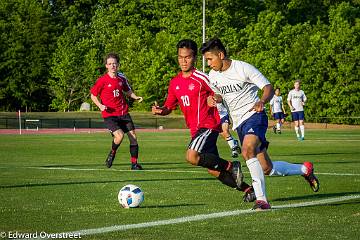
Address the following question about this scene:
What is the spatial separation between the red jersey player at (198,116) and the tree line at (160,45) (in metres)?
50.4

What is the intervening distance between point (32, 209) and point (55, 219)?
Answer: 996 mm

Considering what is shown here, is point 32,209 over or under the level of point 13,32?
under

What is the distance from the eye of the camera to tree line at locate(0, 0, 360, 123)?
61.9 m

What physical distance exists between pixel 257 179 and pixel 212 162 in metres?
1.09

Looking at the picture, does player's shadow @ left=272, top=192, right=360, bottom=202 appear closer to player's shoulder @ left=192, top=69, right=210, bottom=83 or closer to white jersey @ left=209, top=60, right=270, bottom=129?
white jersey @ left=209, top=60, right=270, bottom=129

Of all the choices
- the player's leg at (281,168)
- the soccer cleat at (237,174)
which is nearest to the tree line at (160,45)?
the player's leg at (281,168)

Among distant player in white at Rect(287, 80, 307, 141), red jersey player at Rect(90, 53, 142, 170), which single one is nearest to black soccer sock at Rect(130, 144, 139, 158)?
red jersey player at Rect(90, 53, 142, 170)

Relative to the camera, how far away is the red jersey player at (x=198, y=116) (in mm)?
10906

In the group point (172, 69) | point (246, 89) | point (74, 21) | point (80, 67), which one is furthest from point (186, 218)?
point (74, 21)

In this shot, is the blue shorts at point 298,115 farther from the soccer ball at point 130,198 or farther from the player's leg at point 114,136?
the soccer ball at point 130,198

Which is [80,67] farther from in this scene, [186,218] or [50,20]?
[186,218]

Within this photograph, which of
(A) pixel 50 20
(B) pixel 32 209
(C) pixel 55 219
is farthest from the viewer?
(A) pixel 50 20

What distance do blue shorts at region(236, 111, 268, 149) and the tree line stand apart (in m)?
A: 51.5

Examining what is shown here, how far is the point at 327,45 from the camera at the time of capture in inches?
2424
